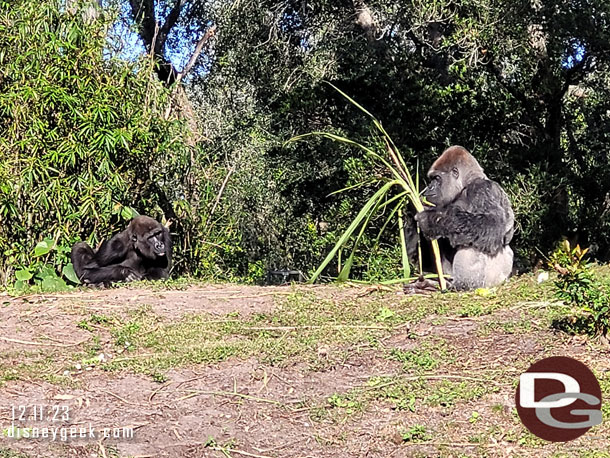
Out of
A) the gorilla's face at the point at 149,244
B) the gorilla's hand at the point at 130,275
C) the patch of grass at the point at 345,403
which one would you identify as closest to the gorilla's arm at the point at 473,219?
the patch of grass at the point at 345,403

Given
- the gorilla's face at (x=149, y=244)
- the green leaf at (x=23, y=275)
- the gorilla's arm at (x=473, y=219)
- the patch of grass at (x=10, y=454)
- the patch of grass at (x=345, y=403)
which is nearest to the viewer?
the patch of grass at (x=10, y=454)

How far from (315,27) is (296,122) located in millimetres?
1865

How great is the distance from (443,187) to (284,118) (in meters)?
6.15

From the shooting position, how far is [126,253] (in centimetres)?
854

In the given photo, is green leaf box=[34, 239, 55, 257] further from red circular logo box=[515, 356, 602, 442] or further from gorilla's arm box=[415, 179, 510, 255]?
red circular logo box=[515, 356, 602, 442]

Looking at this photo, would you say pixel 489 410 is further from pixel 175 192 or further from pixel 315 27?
pixel 315 27

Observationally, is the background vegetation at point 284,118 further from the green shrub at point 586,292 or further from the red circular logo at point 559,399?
the red circular logo at point 559,399

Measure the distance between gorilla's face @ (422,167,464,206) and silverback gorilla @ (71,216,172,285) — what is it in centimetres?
278

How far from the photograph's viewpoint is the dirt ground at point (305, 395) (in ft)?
13.3

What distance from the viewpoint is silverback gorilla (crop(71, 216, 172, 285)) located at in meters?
8.25

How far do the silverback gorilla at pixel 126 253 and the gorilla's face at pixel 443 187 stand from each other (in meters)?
2.78

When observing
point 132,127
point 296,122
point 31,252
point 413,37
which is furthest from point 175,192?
point 413,37

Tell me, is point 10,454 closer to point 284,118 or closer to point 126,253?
point 126,253

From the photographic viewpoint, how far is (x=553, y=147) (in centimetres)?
1213
